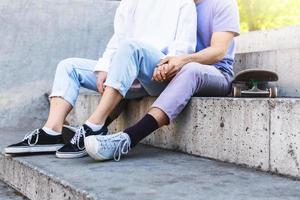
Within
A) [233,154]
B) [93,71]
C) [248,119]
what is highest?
[93,71]

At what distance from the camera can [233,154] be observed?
227 cm

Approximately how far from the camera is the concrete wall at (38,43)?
4344mm

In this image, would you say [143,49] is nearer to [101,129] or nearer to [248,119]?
[101,129]

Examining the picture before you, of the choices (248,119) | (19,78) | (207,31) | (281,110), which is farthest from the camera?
(19,78)

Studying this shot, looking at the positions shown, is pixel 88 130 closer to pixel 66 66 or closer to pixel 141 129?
pixel 141 129

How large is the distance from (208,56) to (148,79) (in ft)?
1.05

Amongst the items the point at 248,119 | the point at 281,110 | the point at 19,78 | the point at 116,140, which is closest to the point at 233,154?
the point at 248,119

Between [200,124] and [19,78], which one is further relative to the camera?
[19,78]

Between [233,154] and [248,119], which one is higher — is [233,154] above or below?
below

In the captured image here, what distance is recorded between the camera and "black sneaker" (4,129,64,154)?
2600 mm

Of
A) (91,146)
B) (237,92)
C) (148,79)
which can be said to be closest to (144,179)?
(91,146)

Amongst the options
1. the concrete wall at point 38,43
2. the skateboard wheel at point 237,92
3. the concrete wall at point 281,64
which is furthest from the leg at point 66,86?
the concrete wall at point 38,43

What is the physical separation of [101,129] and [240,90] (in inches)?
28.2

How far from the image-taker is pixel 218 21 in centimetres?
268
